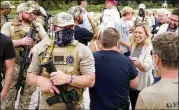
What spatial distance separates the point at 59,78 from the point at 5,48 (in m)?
0.93

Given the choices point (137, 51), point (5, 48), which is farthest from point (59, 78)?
point (137, 51)

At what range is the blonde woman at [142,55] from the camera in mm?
4609

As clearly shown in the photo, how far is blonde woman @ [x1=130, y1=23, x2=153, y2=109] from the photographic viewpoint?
4.61 meters

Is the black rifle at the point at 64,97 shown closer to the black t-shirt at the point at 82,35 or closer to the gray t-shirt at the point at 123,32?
the black t-shirt at the point at 82,35

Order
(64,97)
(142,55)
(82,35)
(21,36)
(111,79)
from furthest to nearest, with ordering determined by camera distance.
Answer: (21,36) < (82,35) < (142,55) < (111,79) < (64,97)

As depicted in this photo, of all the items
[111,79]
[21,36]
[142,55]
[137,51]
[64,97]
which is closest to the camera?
[64,97]

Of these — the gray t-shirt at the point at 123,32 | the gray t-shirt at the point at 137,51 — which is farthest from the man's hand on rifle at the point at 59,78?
the gray t-shirt at the point at 123,32

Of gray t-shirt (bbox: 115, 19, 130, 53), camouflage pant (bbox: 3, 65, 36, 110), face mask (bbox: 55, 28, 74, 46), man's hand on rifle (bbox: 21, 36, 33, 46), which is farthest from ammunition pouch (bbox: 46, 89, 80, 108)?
gray t-shirt (bbox: 115, 19, 130, 53)

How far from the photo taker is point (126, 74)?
12.5 ft

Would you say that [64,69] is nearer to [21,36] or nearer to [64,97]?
[64,97]

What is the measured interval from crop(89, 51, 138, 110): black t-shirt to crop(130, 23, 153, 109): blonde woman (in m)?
0.67

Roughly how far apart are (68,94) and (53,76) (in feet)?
0.89

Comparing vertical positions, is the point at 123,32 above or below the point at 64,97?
below

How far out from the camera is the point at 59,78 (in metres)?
3.49
